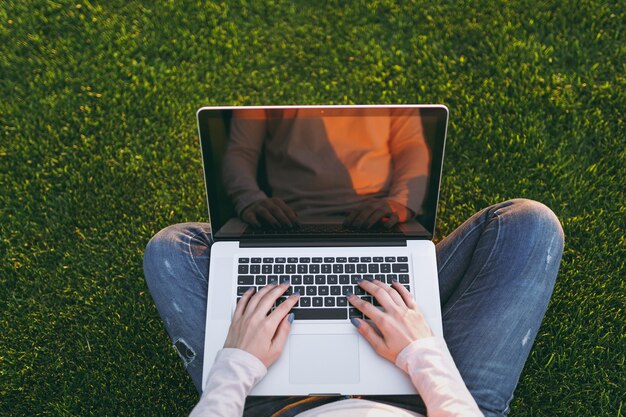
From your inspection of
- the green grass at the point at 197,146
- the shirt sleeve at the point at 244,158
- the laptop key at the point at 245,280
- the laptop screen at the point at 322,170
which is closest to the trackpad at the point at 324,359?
the laptop key at the point at 245,280

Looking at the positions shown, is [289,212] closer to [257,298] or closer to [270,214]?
[270,214]

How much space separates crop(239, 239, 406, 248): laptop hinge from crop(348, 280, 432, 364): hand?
0.14m

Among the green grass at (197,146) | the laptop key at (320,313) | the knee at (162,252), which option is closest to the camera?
the laptop key at (320,313)

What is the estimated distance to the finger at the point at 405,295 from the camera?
1.63 meters

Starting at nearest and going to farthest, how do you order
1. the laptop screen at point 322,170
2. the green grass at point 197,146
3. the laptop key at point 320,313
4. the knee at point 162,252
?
the laptop screen at point 322,170 → the laptop key at point 320,313 → the knee at point 162,252 → the green grass at point 197,146

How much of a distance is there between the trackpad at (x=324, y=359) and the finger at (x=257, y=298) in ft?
0.48

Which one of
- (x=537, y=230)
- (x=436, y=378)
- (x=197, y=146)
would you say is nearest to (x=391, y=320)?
(x=436, y=378)

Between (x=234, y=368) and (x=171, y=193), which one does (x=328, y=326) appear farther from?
(x=171, y=193)

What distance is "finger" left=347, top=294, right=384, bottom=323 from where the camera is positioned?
5.27ft

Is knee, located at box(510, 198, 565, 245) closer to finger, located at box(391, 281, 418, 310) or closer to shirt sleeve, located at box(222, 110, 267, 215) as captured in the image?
finger, located at box(391, 281, 418, 310)

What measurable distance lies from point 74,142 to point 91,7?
2.41ft

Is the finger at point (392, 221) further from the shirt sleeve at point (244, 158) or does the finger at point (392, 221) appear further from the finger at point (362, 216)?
the shirt sleeve at point (244, 158)

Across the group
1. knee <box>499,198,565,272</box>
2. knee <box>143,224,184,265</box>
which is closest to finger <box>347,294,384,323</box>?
knee <box>499,198,565,272</box>

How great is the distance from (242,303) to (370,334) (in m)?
0.39
